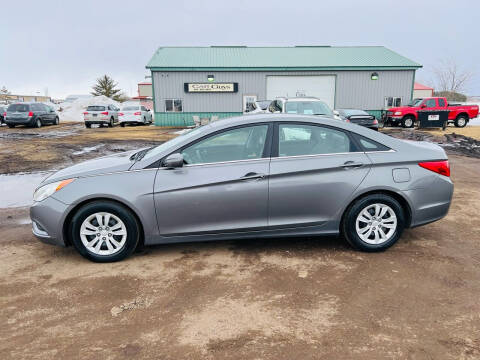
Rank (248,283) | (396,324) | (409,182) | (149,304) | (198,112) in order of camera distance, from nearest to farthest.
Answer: (396,324)
(149,304)
(248,283)
(409,182)
(198,112)

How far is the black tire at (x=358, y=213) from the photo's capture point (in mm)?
4020

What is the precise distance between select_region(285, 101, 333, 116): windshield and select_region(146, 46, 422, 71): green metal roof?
13.2m

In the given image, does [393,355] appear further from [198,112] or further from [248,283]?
[198,112]

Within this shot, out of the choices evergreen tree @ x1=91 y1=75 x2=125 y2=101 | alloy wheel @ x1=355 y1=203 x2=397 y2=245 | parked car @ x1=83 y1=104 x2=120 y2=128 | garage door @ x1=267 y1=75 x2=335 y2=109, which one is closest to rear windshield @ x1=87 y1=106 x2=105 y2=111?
parked car @ x1=83 y1=104 x2=120 y2=128

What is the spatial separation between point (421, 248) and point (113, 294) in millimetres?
3468

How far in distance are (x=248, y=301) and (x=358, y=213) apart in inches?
65.5

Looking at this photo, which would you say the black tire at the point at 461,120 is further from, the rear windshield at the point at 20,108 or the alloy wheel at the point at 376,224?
the rear windshield at the point at 20,108

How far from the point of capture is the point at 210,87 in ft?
81.6

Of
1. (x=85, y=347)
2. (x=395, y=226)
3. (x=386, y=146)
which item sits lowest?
(x=85, y=347)

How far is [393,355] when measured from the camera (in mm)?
2479

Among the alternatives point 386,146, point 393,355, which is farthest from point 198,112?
point 393,355

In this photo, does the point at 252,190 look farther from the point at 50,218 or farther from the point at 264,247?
the point at 50,218

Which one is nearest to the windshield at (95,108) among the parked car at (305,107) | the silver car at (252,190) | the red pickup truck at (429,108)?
the parked car at (305,107)

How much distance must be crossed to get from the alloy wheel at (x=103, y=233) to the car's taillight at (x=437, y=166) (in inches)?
134
